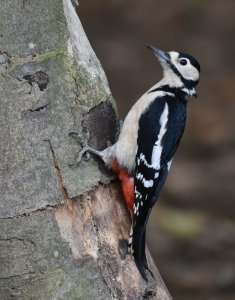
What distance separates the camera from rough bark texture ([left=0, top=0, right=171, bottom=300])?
3.68 meters

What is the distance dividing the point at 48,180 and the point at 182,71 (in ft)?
5.05

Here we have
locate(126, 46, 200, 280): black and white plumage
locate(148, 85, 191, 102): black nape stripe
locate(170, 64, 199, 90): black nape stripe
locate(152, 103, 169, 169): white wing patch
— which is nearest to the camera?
locate(126, 46, 200, 280): black and white plumage

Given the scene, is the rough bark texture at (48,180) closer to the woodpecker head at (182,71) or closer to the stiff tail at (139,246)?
the stiff tail at (139,246)

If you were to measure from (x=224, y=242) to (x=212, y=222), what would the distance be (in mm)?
257

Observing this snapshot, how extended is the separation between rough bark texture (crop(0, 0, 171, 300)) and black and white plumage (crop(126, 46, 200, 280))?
0.55ft

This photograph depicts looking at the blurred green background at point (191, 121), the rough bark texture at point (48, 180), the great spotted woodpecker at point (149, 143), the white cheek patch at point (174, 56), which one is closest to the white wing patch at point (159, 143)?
the great spotted woodpecker at point (149, 143)

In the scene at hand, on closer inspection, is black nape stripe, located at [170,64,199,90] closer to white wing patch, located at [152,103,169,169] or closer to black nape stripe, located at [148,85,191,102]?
black nape stripe, located at [148,85,191,102]

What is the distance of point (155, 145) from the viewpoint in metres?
4.55

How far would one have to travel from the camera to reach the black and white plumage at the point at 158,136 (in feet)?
13.4

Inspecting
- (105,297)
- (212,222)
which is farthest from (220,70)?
(105,297)

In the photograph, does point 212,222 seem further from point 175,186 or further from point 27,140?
point 27,140

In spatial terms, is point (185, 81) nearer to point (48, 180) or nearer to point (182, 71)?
point (182, 71)

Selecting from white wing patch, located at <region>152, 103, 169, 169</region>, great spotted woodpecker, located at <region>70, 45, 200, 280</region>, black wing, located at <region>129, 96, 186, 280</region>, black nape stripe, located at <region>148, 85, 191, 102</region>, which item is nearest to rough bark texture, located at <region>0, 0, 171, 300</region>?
great spotted woodpecker, located at <region>70, 45, 200, 280</region>

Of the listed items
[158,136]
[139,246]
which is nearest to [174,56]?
[158,136]
